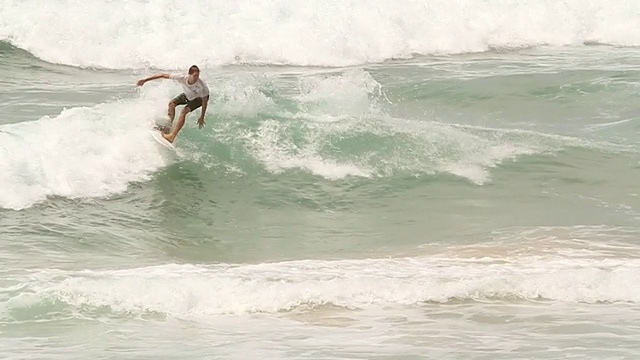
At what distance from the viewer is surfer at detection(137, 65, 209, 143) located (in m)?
14.0

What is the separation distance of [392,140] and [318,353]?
8.41 metres

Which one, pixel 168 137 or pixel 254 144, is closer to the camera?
pixel 168 137

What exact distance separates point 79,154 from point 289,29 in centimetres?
1284

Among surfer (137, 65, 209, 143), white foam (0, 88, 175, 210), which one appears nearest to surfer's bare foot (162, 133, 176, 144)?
surfer (137, 65, 209, 143)

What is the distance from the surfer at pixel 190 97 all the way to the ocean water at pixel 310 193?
496 millimetres

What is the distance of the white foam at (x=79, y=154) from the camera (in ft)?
42.5

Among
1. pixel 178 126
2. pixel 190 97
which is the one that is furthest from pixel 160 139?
pixel 190 97

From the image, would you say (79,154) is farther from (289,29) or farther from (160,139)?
(289,29)

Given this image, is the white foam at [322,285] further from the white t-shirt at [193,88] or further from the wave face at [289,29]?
the wave face at [289,29]

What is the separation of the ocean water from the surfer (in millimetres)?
496

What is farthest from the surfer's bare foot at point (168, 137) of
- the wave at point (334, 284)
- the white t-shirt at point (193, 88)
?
the wave at point (334, 284)

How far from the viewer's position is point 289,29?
25.9m

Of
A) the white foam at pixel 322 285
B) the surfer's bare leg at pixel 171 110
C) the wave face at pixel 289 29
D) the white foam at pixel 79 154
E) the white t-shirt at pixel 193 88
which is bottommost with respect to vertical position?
the white foam at pixel 322 285

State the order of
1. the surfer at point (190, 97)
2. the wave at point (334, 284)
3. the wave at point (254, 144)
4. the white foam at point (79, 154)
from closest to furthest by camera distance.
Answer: the wave at point (334, 284), the white foam at point (79, 154), the wave at point (254, 144), the surfer at point (190, 97)
